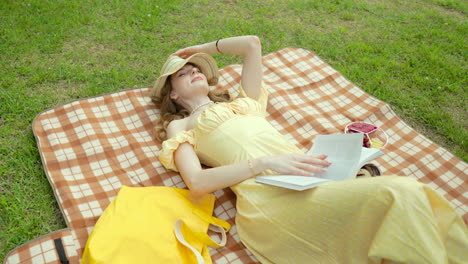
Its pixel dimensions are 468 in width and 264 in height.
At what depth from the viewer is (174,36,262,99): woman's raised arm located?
3.84 metres

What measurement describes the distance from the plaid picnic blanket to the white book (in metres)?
0.69

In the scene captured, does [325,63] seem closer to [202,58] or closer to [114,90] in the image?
[202,58]

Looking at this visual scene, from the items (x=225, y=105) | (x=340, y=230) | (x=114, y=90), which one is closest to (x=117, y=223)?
(x=225, y=105)

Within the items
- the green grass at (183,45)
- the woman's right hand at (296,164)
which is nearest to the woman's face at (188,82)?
the woman's right hand at (296,164)

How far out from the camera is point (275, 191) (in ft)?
9.34

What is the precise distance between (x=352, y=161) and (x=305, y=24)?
3.67 m

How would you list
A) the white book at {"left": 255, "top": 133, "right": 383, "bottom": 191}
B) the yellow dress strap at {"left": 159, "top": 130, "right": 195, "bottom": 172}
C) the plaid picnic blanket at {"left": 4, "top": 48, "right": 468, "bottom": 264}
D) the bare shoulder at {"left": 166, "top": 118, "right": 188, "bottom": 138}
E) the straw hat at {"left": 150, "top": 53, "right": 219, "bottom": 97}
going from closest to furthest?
the white book at {"left": 255, "top": 133, "right": 383, "bottom": 191}, the plaid picnic blanket at {"left": 4, "top": 48, "right": 468, "bottom": 264}, the yellow dress strap at {"left": 159, "top": 130, "right": 195, "bottom": 172}, the bare shoulder at {"left": 166, "top": 118, "right": 188, "bottom": 138}, the straw hat at {"left": 150, "top": 53, "right": 219, "bottom": 97}

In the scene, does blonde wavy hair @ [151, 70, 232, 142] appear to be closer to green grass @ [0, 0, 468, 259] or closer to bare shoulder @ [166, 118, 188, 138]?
bare shoulder @ [166, 118, 188, 138]

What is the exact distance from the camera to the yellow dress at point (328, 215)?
2242 mm

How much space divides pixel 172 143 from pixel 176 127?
11.1 inches

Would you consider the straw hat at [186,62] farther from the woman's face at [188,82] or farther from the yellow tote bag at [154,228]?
the yellow tote bag at [154,228]

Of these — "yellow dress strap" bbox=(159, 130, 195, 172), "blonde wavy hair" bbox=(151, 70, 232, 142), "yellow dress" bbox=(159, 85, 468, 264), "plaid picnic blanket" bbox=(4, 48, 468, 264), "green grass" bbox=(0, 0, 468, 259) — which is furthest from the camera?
"green grass" bbox=(0, 0, 468, 259)

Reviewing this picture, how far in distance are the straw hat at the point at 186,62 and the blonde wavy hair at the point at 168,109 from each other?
70mm

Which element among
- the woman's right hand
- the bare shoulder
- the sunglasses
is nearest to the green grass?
the sunglasses
